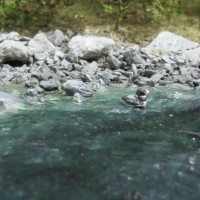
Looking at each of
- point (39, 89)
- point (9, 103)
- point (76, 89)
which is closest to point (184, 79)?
point (76, 89)

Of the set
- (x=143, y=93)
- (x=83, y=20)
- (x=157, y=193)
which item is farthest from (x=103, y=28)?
(x=157, y=193)

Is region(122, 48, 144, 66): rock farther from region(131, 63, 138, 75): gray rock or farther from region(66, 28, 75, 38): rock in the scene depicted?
region(66, 28, 75, 38): rock

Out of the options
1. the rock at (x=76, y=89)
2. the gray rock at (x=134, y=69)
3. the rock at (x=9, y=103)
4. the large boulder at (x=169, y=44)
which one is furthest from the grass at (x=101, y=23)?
the rock at (x=9, y=103)

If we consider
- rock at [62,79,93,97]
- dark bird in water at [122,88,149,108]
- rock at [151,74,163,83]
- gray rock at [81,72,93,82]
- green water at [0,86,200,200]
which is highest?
green water at [0,86,200,200]

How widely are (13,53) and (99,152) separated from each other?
20.1 feet

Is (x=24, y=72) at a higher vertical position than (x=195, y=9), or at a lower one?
lower

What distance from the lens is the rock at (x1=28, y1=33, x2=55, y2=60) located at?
1138 cm

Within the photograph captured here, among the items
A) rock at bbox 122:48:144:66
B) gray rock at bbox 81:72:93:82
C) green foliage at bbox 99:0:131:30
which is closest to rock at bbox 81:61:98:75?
gray rock at bbox 81:72:93:82

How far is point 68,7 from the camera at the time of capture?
573 inches

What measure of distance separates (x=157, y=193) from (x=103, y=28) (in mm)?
9583

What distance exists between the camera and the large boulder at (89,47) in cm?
1129

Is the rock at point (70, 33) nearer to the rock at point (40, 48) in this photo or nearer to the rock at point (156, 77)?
the rock at point (40, 48)

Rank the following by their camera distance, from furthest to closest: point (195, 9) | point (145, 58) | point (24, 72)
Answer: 1. point (195, 9)
2. point (145, 58)
3. point (24, 72)

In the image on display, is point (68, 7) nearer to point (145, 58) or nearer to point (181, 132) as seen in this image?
point (145, 58)
